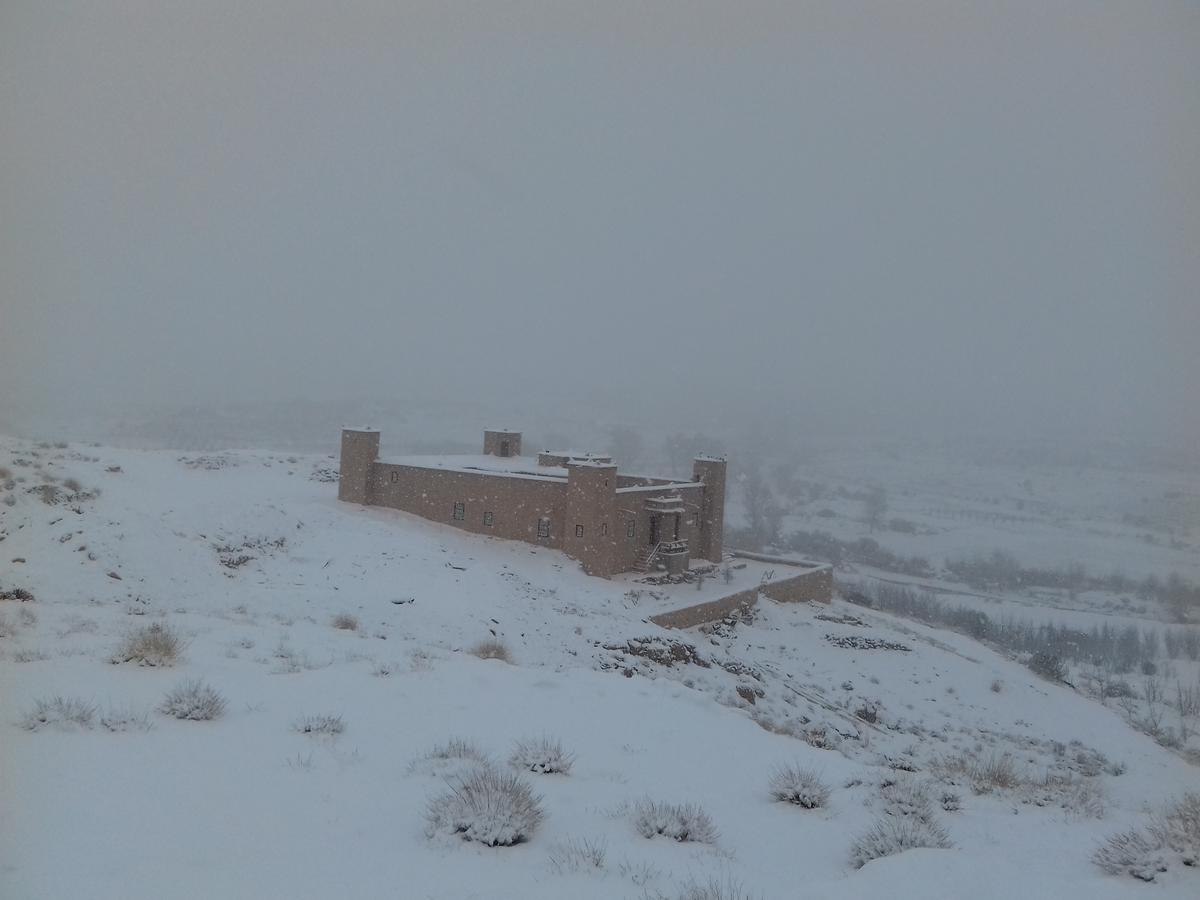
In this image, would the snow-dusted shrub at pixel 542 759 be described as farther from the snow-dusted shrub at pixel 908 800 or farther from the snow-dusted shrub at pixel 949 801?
the snow-dusted shrub at pixel 949 801

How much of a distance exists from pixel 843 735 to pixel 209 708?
1456cm

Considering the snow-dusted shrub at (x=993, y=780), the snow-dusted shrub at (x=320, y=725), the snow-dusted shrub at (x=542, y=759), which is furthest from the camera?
the snow-dusted shrub at (x=993, y=780)

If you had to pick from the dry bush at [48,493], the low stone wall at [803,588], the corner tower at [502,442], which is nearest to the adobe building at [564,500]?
the corner tower at [502,442]

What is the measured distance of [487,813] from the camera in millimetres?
5207

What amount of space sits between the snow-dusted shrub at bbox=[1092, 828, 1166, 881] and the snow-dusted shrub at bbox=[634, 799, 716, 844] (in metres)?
2.80

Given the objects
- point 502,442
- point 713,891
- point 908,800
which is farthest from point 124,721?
point 502,442

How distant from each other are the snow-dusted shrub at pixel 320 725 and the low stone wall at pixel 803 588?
26.1 meters

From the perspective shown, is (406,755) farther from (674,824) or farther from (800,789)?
(800,789)

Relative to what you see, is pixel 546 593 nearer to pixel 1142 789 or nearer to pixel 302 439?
pixel 1142 789

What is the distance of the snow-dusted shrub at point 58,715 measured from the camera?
6234mm

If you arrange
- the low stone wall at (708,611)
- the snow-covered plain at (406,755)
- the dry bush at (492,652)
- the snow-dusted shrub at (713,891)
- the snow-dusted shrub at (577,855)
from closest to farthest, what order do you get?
the snow-dusted shrub at (713,891), the snow-covered plain at (406,755), the snow-dusted shrub at (577,855), the dry bush at (492,652), the low stone wall at (708,611)

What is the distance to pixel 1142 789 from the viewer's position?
13.2 meters

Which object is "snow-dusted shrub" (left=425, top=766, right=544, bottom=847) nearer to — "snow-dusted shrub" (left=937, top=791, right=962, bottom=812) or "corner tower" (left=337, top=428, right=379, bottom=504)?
"snow-dusted shrub" (left=937, top=791, right=962, bottom=812)

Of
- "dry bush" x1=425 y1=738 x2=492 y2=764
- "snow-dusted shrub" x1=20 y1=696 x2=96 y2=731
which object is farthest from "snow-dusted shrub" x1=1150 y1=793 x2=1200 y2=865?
"snow-dusted shrub" x1=20 y1=696 x2=96 y2=731
